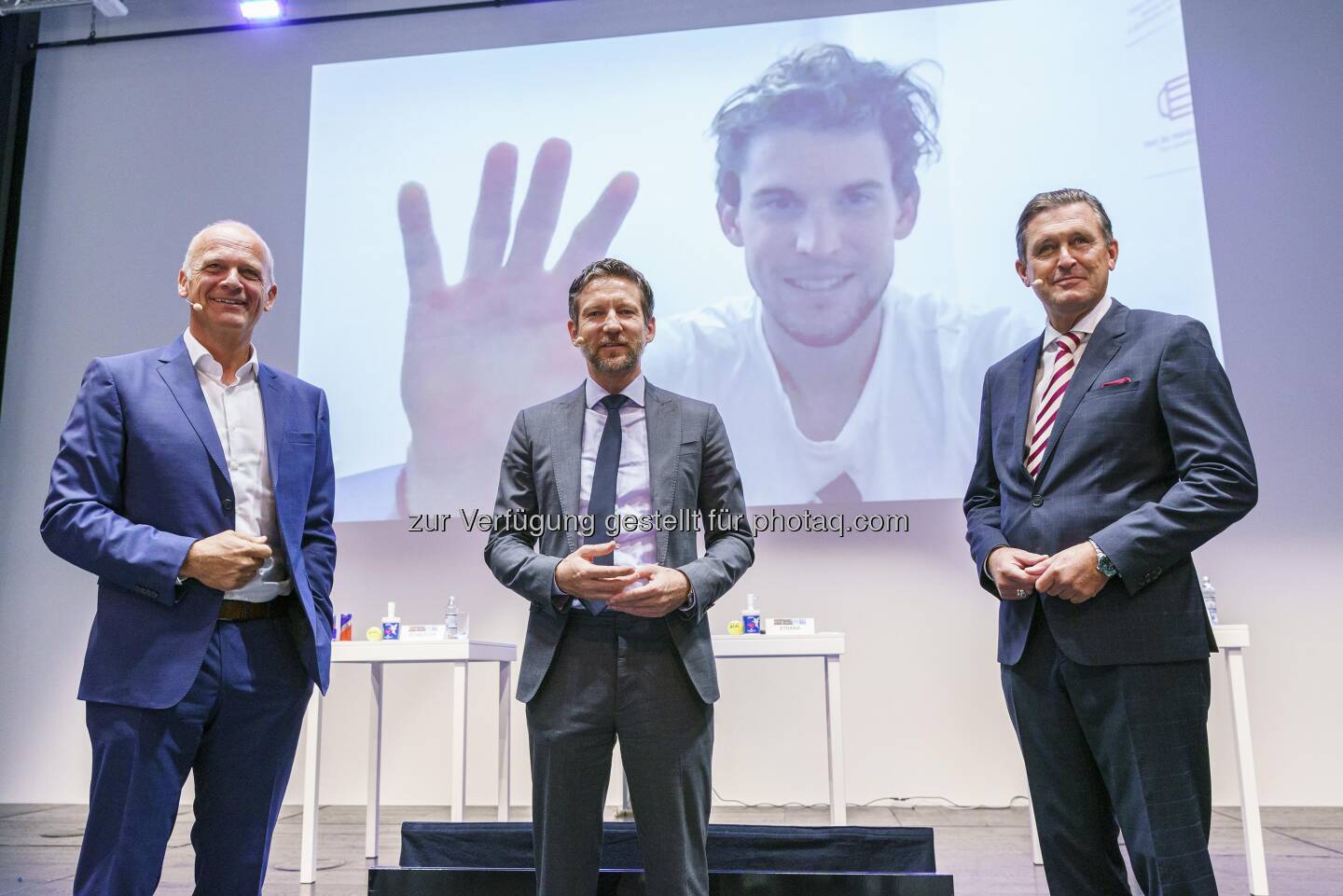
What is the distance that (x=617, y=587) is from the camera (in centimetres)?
171

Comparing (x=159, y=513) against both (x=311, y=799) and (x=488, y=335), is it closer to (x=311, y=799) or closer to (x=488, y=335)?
(x=311, y=799)

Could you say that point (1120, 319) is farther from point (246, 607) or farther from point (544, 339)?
point (544, 339)

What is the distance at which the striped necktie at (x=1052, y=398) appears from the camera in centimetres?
187

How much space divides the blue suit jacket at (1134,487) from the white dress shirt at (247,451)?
4.50 ft

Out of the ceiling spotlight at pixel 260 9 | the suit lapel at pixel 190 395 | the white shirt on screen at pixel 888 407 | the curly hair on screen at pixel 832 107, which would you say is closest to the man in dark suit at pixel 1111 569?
the suit lapel at pixel 190 395

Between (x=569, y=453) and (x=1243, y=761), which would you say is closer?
(x=569, y=453)

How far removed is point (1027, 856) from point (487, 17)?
16.3 feet

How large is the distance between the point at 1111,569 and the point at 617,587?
86cm

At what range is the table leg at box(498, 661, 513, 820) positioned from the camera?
3654 mm

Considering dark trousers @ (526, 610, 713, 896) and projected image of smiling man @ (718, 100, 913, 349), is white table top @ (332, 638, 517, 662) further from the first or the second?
projected image of smiling man @ (718, 100, 913, 349)

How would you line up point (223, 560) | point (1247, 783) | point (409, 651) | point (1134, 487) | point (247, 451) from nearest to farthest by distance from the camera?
point (223, 560), point (1134, 487), point (247, 451), point (1247, 783), point (409, 651)

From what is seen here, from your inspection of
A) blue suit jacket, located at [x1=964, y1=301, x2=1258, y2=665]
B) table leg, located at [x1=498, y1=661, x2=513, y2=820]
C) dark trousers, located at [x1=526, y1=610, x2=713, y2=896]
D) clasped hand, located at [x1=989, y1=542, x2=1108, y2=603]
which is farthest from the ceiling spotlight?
clasped hand, located at [x1=989, y1=542, x2=1108, y2=603]

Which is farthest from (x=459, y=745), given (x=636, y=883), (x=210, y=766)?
(x=210, y=766)

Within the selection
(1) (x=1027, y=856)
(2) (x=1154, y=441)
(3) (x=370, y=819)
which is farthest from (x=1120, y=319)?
(3) (x=370, y=819)
